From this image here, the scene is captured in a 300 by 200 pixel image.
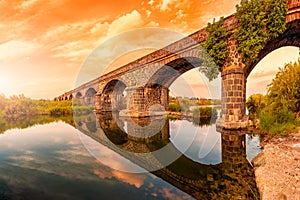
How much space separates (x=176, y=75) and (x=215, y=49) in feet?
31.7

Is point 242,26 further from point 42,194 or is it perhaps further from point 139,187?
point 42,194

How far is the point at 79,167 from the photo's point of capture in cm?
647

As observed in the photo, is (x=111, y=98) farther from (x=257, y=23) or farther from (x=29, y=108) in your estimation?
(x=257, y=23)

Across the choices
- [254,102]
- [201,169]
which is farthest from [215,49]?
[201,169]

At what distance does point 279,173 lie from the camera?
4.43 meters

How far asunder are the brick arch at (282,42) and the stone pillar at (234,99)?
91 cm

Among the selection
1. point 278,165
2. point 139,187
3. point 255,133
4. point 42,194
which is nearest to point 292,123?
point 255,133

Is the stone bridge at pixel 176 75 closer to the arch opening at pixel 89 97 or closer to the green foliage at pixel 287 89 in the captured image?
the green foliage at pixel 287 89

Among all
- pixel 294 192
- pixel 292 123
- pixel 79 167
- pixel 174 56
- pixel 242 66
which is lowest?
pixel 79 167

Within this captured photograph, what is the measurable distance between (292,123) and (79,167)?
976 cm

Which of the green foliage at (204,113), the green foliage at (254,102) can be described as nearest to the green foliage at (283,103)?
the green foliage at (254,102)

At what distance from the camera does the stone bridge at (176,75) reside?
1189 cm

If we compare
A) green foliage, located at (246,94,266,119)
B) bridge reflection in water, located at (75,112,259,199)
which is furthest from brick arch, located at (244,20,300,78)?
bridge reflection in water, located at (75,112,259,199)

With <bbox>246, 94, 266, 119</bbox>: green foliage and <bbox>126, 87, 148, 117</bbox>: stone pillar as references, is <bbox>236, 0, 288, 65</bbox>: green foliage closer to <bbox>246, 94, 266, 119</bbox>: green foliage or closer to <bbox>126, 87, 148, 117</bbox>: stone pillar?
<bbox>246, 94, 266, 119</bbox>: green foliage
